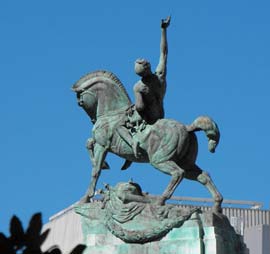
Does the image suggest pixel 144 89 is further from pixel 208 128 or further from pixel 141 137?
pixel 208 128

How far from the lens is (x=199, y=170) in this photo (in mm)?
16766

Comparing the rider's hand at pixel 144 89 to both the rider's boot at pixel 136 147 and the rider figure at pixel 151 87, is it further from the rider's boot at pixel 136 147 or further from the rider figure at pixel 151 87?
the rider's boot at pixel 136 147

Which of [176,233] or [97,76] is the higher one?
[97,76]

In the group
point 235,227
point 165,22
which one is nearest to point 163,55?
point 165,22

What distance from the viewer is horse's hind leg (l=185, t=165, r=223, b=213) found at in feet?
54.5

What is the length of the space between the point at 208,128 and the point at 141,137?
1.10 metres

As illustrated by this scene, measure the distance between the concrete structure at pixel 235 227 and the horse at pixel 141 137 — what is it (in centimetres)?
1624

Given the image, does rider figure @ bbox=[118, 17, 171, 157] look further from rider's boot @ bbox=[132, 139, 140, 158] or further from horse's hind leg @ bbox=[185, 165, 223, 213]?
horse's hind leg @ bbox=[185, 165, 223, 213]

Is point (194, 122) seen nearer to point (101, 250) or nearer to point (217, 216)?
point (217, 216)

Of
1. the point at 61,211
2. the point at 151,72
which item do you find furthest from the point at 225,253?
the point at 61,211

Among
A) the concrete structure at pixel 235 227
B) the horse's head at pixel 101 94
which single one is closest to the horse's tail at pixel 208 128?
the horse's head at pixel 101 94

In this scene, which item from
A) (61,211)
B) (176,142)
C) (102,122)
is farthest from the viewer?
(61,211)

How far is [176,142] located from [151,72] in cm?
122

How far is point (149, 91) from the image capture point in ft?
53.9
